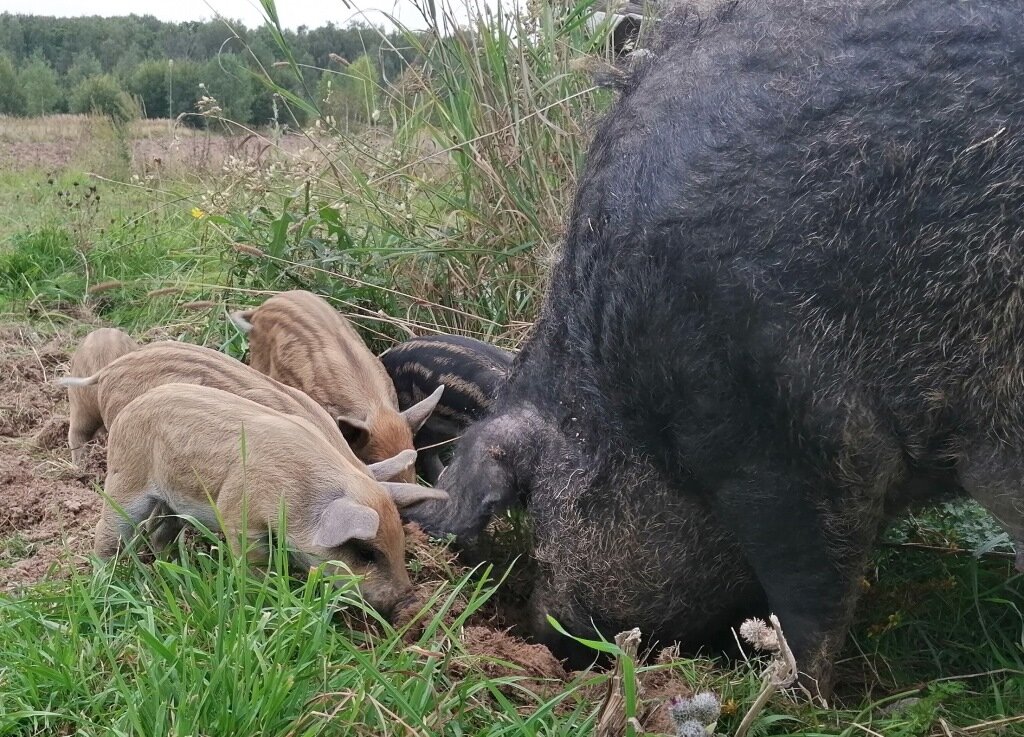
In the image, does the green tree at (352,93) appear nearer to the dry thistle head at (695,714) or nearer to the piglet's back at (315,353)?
the piglet's back at (315,353)

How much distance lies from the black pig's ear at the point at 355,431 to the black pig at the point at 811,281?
53.6 inches

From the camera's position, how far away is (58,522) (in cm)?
347

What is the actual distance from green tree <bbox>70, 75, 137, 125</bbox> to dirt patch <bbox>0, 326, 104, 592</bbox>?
218 inches

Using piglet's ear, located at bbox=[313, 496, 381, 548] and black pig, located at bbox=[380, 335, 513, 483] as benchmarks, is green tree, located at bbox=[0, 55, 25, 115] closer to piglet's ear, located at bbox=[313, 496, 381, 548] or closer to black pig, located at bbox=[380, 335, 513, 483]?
black pig, located at bbox=[380, 335, 513, 483]

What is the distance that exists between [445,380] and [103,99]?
871 cm

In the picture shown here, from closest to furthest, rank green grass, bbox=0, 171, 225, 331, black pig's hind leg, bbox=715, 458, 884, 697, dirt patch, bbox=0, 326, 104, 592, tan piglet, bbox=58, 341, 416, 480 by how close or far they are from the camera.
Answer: black pig's hind leg, bbox=715, 458, 884, 697 < dirt patch, bbox=0, 326, 104, 592 < tan piglet, bbox=58, 341, 416, 480 < green grass, bbox=0, 171, 225, 331

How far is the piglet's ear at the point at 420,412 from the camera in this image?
4180mm

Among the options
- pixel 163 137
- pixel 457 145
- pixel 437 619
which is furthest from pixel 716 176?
pixel 163 137

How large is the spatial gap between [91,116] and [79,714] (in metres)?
10.0

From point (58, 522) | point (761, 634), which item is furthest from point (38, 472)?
point (761, 634)

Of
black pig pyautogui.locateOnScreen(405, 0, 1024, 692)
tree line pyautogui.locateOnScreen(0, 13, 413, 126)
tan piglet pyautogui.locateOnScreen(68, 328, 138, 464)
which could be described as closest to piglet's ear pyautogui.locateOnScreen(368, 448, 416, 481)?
black pig pyautogui.locateOnScreen(405, 0, 1024, 692)

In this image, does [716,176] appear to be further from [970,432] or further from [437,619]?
[437,619]

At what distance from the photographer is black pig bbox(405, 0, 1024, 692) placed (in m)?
2.27

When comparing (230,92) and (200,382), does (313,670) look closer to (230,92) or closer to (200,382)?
(200,382)
